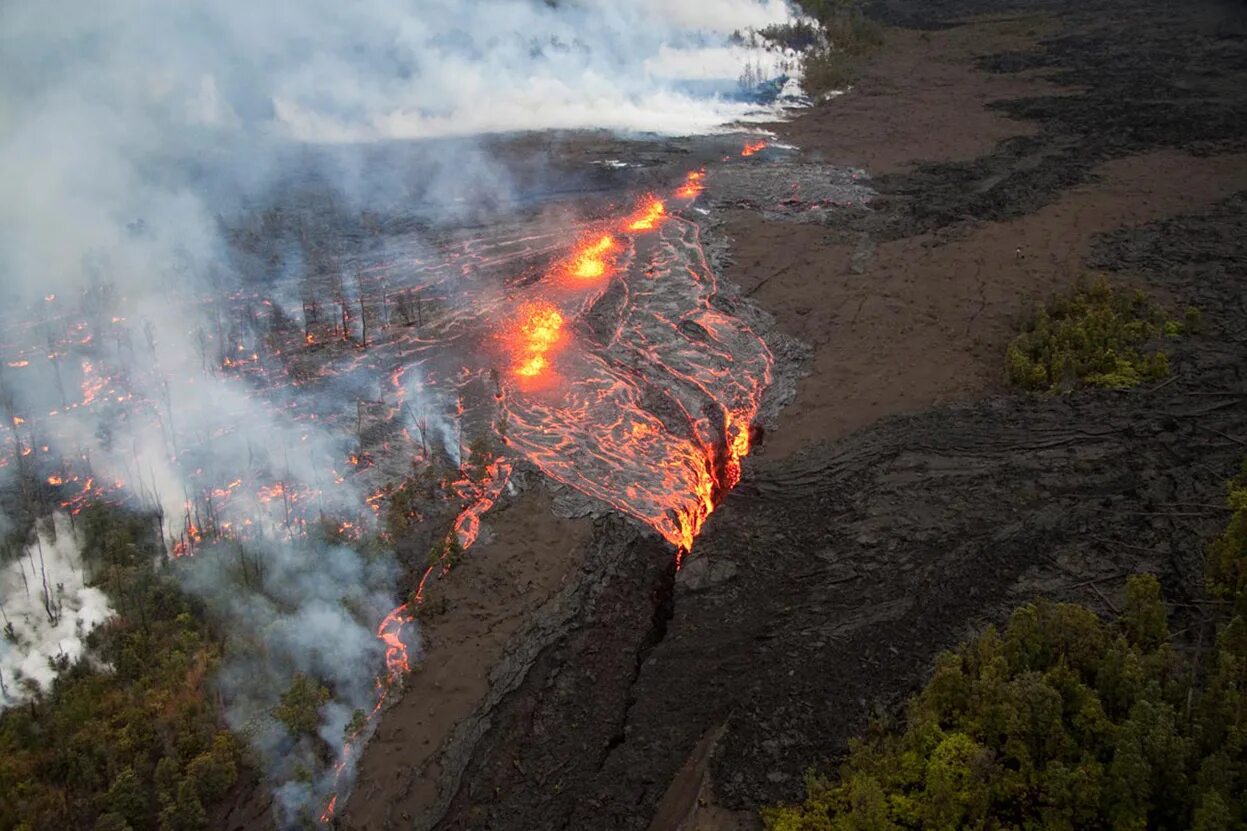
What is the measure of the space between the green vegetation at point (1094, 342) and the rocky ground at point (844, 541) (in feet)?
1.50

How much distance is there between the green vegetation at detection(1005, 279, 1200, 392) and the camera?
50.2 feet

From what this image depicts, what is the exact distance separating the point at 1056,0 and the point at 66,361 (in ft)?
170

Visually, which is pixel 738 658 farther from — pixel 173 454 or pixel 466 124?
pixel 466 124

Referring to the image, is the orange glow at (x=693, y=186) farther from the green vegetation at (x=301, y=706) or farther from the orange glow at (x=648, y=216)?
the green vegetation at (x=301, y=706)

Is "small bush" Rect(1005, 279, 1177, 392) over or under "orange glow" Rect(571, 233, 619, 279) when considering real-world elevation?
under

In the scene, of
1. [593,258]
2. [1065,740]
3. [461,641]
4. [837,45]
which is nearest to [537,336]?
[593,258]

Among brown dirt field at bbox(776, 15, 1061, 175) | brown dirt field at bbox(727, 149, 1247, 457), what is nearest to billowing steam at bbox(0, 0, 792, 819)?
brown dirt field at bbox(776, 15, 1061, 175)

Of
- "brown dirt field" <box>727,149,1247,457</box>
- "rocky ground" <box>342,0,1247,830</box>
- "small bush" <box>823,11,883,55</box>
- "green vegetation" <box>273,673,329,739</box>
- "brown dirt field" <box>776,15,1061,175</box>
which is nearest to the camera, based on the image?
"rocky ground" <box>342,0,1247,830</box>

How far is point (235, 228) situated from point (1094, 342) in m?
19.4

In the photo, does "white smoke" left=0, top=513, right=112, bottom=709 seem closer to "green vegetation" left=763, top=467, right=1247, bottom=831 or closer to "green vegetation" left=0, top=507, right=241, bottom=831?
"green vegetation" left=0, top=507, right=241, bottom=831

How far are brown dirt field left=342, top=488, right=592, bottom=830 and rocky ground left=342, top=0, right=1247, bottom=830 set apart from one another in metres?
0.04

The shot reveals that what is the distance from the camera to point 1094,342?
15945 millimetres

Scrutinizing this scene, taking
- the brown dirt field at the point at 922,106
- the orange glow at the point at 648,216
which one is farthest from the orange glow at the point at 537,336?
the brown dirt field at the point at 922,106

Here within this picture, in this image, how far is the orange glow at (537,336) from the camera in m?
16.9
